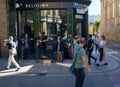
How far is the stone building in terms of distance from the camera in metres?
45.7

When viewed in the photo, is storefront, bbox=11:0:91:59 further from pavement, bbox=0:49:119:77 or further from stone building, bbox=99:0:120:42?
stone building, bbox=99:0:120:42

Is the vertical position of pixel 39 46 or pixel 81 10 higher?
pixel 81 10

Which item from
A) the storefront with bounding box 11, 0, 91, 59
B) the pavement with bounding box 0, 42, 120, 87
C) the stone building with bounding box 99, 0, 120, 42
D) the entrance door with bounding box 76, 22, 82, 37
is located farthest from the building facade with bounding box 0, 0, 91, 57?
the stone building with bounding box 99, 0, 120, 42

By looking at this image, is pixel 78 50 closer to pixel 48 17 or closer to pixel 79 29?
pixel 48 17

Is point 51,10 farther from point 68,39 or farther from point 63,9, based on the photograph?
point 68,39

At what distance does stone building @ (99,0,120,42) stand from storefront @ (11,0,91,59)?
2439 cm

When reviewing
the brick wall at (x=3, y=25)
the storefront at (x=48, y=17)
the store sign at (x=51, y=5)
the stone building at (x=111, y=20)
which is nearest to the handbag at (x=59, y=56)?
the storefront at (x=48, y=17)

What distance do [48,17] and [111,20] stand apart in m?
30.6

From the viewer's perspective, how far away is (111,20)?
5075 centimetres

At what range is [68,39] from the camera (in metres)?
21.1

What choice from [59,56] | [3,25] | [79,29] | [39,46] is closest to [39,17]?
[39,46]

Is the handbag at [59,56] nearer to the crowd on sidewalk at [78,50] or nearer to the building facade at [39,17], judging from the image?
the crowd on sidewalk at [78,50]

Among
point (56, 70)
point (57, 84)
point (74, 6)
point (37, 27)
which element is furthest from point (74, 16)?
point (57, 84)

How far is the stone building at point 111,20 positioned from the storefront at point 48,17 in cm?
2439
